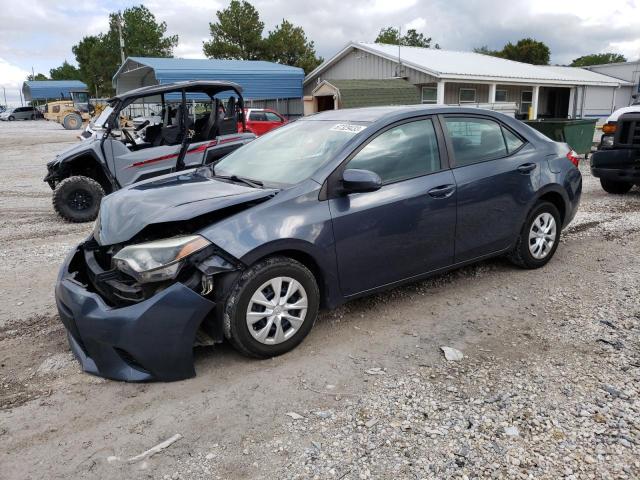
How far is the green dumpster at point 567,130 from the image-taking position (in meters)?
13.8

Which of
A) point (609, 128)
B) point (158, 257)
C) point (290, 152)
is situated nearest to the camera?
point (158, 257)

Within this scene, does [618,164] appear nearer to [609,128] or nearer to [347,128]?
[609,128]

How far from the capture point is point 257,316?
3264mm

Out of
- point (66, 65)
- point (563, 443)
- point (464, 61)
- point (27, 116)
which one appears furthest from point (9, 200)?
point (66, 65)

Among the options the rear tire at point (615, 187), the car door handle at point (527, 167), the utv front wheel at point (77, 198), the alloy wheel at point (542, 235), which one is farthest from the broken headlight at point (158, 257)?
the rear tire at point (615, 187)

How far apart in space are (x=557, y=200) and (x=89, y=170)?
272 inches

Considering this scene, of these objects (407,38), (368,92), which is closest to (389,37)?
(407,38)

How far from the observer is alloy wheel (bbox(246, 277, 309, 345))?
3.26 m

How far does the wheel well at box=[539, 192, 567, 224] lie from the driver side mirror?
2.14 m

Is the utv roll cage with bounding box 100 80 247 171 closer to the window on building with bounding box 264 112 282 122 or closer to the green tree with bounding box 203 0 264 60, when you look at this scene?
the window on building with bounding box 264 112 282 122

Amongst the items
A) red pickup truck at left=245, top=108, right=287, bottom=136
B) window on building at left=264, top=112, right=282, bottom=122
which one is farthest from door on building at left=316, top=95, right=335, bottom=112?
red pickup truck at left=245, top=108, right=287, bottom=136

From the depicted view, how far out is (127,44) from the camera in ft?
189

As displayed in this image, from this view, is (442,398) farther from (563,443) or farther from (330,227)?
(330,227)

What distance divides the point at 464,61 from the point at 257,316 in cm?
2818
